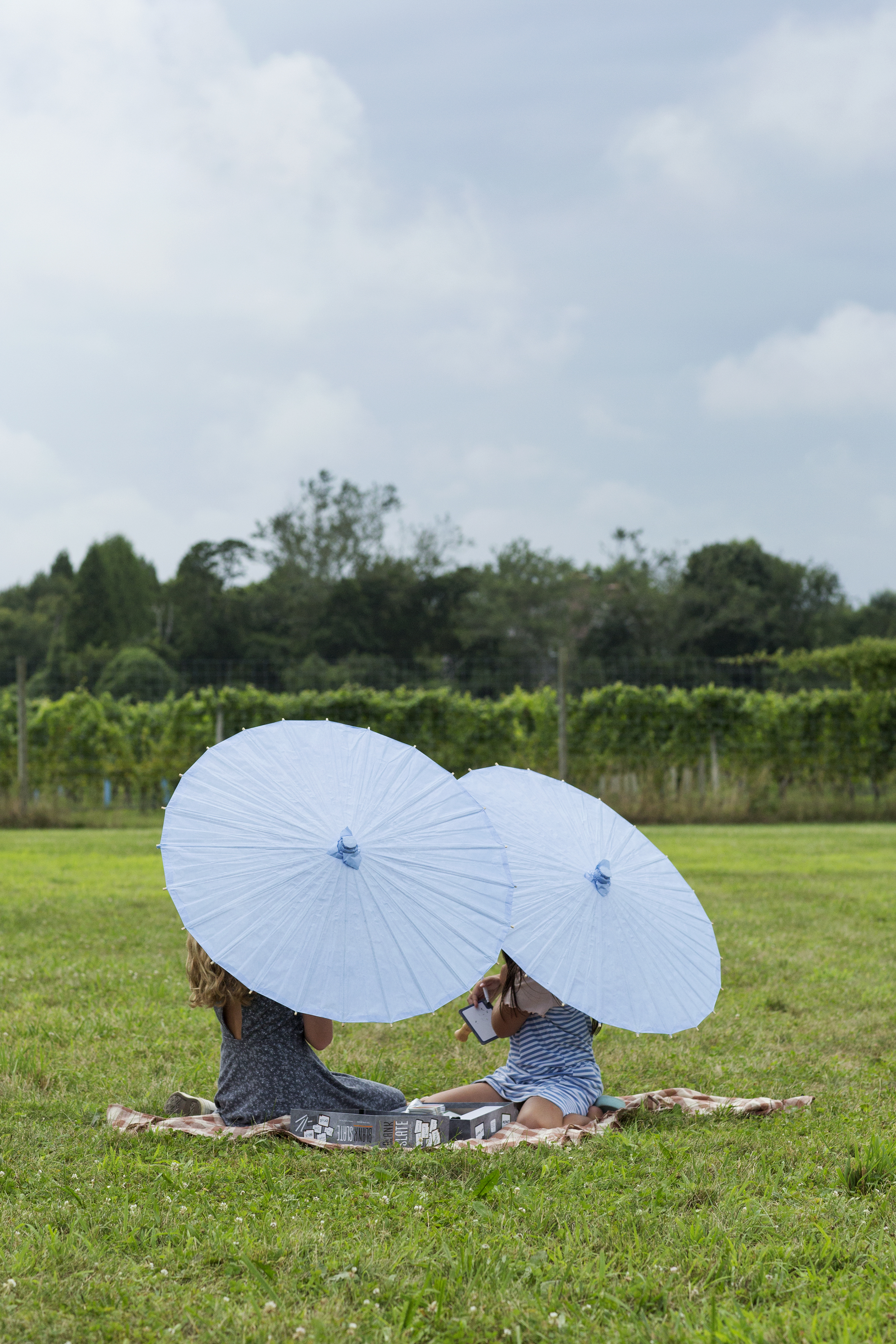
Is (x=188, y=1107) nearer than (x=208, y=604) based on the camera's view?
Yes

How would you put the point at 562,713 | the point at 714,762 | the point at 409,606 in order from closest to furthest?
the point at 562,713 < the point at 714,762 < the point at 409,606

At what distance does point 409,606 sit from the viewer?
53125 mm

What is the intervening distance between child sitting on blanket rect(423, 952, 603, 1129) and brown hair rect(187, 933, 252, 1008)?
100 centimetres

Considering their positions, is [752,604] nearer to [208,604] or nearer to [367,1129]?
[208,604]

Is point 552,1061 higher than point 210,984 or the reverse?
the reverse

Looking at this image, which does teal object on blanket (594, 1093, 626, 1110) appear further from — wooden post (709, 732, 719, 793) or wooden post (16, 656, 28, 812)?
wooden post (709, 732, 719, 793)

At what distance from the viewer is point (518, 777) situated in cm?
455

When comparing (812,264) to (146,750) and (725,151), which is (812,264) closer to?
(725,151)

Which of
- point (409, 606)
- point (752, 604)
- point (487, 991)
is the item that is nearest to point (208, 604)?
point (409, 606)

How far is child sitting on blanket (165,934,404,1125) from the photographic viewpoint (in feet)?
12.5

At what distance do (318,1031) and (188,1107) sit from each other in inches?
27.8

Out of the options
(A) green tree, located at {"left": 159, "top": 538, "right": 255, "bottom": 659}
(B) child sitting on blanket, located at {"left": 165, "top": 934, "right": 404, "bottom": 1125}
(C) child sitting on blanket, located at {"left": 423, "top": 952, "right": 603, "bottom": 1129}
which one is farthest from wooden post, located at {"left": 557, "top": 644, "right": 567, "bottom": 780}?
(A) green tree, located at {"left": 159, "top": 538, "right": 255, "bottom": 659}

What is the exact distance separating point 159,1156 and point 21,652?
2326 inches

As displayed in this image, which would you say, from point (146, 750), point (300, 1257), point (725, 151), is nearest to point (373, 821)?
point (300, 1257)
